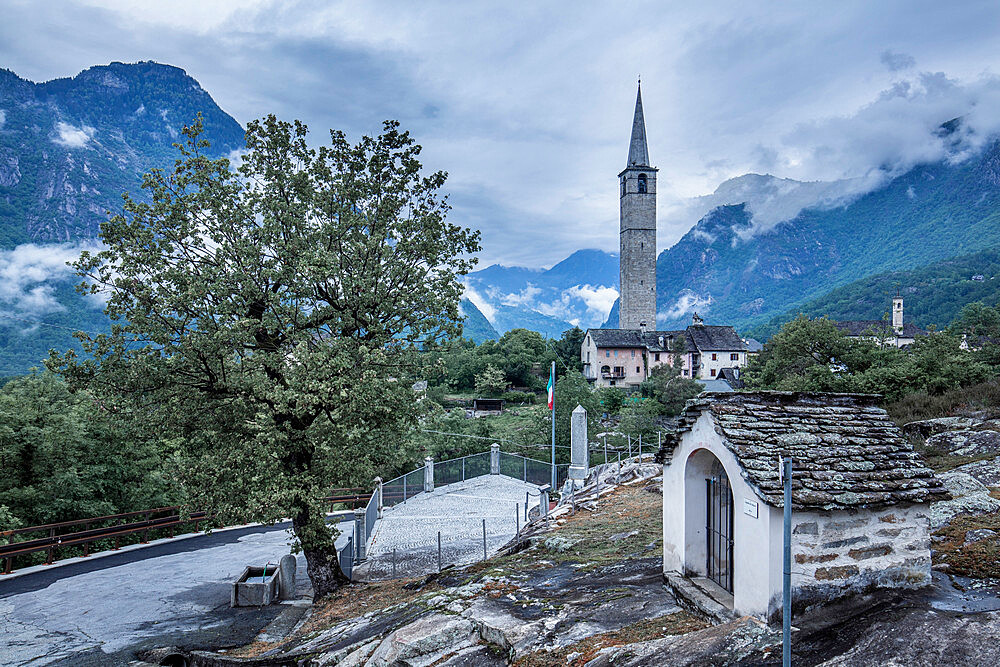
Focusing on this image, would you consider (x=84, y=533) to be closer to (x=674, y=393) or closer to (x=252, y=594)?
(x=252, y=594)

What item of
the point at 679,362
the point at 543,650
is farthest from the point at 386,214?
the point at 679,362

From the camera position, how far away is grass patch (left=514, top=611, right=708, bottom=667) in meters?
6.36

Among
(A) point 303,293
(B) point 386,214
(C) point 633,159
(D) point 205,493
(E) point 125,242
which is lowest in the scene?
(D) point 205,493

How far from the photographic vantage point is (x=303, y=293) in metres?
12.3

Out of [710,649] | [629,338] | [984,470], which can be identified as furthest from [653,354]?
[710,649]

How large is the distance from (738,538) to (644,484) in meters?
12.0

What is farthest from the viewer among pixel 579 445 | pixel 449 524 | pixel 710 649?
pixel 579 445

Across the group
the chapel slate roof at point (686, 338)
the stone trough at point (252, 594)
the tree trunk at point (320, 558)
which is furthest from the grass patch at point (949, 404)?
the chapel slate roof at point (686, 338)

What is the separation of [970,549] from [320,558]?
40.3ft

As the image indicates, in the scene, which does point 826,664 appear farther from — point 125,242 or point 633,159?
point 633,159

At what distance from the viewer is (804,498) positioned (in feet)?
18.8

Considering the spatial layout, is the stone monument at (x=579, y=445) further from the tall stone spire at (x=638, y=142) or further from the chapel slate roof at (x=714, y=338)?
the tall stone spire at (x=638, y=142)

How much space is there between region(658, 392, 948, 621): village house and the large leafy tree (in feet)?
22.6

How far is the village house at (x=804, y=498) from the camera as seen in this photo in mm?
5855
